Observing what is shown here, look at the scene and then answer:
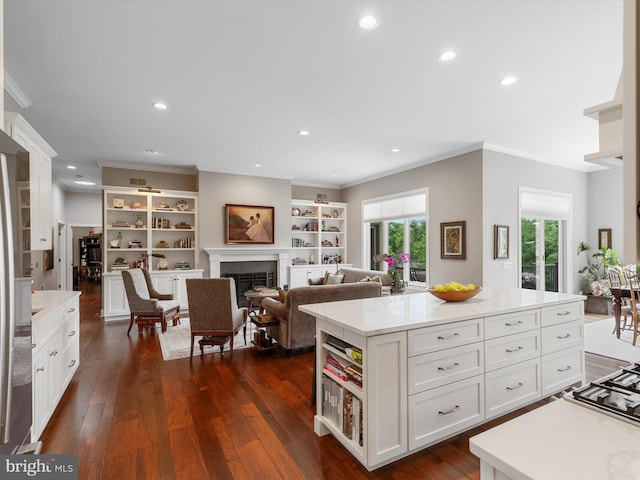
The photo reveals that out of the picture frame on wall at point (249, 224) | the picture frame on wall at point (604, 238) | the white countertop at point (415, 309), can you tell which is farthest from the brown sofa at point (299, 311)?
the picture frame on wall at point (604, 238)

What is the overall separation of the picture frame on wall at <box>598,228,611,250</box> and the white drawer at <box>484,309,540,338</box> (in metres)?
5.59

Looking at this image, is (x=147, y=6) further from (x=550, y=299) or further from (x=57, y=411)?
(x=550, y=299)

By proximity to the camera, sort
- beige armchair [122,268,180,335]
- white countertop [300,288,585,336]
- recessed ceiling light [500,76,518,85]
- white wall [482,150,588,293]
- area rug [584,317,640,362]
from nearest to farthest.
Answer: white countertop [300,288,585,336] → recessed ceiling light [500,76,518,85] → area rug [584,317,640,362] → beige armchair [122,268,180,335] → white wall [482,150,588,293]

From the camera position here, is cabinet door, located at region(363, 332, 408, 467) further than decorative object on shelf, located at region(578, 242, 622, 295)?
No

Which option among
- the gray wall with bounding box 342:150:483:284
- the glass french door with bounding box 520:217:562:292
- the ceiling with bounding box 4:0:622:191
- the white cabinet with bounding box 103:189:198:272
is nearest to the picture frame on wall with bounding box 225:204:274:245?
the white cabinet with bounding box 103:189:198:272

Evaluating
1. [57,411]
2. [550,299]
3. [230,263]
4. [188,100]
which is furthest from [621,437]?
[230,263]

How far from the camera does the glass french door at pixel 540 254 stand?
604 cm

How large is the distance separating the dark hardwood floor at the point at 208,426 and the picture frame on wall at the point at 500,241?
182 centimetres

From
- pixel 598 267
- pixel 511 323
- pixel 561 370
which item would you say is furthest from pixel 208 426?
pixel 598 267

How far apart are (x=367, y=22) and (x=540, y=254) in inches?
230

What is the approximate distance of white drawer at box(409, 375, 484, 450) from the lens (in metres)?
2.03

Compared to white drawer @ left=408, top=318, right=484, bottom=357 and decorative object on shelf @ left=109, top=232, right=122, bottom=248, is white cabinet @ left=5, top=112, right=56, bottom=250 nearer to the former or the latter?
white drawer @ left=408, top=318, right=484, bottom=357

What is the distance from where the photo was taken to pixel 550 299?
2789mm

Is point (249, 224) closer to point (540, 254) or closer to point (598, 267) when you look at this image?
point (540, 254)
